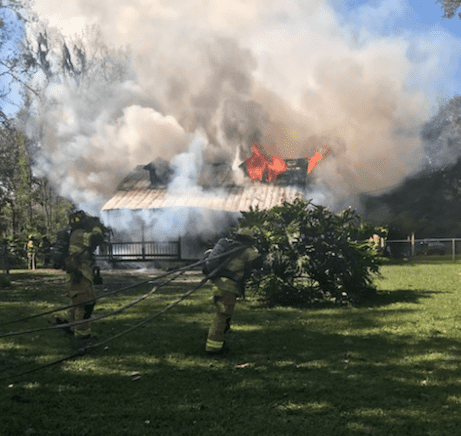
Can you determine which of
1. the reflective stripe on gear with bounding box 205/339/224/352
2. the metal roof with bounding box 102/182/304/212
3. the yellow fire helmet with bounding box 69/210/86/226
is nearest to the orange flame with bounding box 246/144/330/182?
the metal roof with bounding box 102/182/304/212

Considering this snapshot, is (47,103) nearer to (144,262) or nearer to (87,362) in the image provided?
(144,262)

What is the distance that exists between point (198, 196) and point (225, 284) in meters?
15.9

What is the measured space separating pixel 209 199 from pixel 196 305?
11.9 meters

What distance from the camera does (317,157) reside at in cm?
2425

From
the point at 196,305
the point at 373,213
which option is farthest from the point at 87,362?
the point at 373,213

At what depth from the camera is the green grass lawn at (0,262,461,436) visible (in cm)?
429

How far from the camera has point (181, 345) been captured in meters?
7.16

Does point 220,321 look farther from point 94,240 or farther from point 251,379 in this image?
point 94,240

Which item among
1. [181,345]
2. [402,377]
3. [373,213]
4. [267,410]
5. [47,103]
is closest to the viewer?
[267,410]

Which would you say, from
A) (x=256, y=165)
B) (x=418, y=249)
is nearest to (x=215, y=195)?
(x=256, y=165)

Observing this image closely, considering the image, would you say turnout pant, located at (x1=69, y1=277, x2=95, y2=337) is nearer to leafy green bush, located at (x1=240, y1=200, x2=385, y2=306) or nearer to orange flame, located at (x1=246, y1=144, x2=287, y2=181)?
leafy green bush, located at (x1=240, y1=200, x2=385, y2=306)

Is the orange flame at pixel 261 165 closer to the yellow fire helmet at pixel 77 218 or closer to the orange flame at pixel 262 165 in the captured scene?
the orange flame at pixel 262 165

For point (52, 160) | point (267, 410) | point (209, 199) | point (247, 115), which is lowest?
point (267, 410)

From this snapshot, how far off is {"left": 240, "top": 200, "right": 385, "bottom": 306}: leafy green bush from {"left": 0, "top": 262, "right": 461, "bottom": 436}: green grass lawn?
1.20 m
